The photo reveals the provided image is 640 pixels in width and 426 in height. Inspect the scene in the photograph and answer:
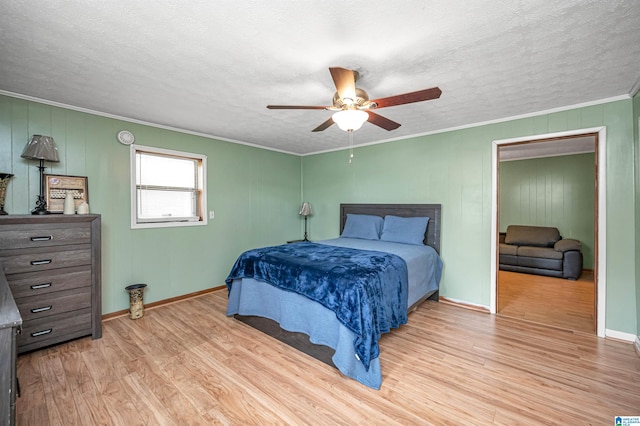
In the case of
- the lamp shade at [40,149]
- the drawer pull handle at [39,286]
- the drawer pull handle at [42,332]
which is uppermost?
the lamp shade at [40,149]

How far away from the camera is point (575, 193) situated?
5.73m

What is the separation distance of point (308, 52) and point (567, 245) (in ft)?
19.4

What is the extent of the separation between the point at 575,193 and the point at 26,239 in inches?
338

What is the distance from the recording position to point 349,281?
2.29 meters

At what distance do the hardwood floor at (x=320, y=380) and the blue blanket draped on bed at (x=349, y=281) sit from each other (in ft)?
1.19

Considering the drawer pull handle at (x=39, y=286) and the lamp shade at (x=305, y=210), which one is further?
the lamp shade at (x=305, y=210)

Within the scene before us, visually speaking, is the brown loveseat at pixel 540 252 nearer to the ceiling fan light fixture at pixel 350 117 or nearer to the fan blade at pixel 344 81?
the ceiling fan light fixture at pixel 350 117

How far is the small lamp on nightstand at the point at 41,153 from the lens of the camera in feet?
8.80

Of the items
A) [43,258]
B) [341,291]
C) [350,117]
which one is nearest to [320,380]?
[341,291]

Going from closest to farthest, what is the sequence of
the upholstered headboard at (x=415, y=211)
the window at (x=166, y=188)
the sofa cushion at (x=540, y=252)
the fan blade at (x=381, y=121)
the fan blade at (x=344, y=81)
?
the fan blade at (x=344, y=81) → the fan blade at (x=381, y=121) → the window at (x=166, y=188) → the upholstered headboard at (x=415, y=211) → the sofa cushion at (x=540, y=252)

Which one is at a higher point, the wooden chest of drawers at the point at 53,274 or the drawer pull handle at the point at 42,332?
the wooden chest of drawers at the point at 53,274

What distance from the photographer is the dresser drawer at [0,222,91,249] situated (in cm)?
243

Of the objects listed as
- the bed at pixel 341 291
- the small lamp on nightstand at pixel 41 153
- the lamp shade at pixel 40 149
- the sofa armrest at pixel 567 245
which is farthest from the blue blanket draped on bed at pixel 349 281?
the sofa armrest at pixel 567 245

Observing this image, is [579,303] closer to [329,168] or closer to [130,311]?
[329,168]
